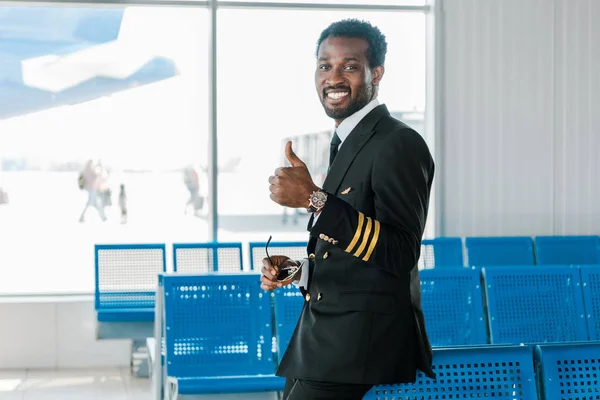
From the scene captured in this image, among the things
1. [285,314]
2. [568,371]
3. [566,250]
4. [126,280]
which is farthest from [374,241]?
[566,250]

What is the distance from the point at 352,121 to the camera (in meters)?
2.06

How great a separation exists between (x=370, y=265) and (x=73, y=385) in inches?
196

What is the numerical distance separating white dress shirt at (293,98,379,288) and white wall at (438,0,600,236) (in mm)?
5704

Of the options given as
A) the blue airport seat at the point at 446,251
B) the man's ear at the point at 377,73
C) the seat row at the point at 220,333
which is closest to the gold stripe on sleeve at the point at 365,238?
the man's ear at the point at 377,73

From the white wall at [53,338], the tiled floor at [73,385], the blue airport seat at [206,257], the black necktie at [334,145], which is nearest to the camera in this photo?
the black necktie at [334,145]

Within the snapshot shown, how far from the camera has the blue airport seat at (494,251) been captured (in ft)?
22.0

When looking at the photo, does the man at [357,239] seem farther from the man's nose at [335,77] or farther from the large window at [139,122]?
the large window at [139,122]

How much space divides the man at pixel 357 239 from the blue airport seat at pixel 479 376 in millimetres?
275

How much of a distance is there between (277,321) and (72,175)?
11.9 feet

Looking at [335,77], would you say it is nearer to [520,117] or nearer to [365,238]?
[365,238]

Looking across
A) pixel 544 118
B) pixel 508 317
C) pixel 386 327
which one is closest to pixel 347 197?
pixel 386 327

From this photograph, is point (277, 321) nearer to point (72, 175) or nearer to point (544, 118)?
point (72, 175)

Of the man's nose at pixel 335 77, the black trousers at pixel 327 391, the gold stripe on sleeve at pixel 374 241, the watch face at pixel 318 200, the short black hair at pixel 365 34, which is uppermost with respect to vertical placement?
the short black hair at pixel 365 34

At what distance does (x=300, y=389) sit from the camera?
2027mm
